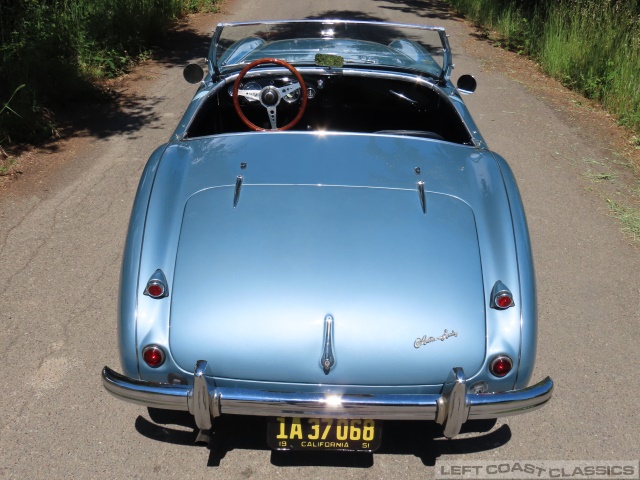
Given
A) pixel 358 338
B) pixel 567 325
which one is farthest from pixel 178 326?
pixel 567 325

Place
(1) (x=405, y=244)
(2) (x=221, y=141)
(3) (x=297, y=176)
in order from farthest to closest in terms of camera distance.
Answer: (2) (x=221, y=141) < (3) (x=297, y=176) < (1) (x=405, y=244)

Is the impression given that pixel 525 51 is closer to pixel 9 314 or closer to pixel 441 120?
pixel 441 120

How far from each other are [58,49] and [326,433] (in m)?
6.92

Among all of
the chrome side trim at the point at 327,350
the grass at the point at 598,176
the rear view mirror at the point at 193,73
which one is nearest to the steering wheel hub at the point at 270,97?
the rear view mirror at the point at 193,73

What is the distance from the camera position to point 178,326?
268cm

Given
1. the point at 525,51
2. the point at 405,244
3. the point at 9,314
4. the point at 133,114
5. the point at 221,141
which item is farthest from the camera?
the point at 525,51

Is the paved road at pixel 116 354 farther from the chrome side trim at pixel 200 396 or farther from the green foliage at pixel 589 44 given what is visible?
the green foliage at pixel 589 44

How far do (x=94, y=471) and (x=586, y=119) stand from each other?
6755mm

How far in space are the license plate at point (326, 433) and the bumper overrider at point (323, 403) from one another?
6.7 inches

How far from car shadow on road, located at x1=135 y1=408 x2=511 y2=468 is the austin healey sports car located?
0.34 meters

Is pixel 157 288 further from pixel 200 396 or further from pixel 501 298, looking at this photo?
pixel 501 298

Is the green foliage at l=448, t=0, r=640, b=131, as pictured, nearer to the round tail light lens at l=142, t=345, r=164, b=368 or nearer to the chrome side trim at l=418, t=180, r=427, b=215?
the chrome side trim at l=418, t=180, r=427, b=215

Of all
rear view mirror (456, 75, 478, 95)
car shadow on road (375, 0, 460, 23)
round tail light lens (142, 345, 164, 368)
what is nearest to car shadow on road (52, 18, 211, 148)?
rear view mirror (456, 75, 478, 95)

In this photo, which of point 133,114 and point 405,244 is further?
point 133,114
